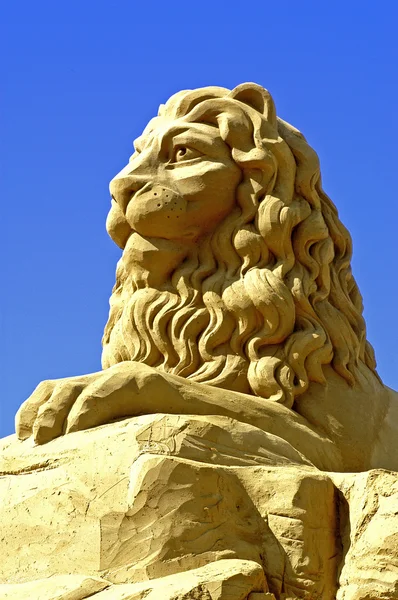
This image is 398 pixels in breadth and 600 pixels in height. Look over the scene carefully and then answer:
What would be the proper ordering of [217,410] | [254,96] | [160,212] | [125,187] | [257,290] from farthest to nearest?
[254,96] < [125,187] < [160,212] < [257,290] < [217,410]

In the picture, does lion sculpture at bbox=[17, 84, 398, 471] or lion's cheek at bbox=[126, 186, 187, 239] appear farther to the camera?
lion's cheek at bbox=[126, 186, 187, 239]

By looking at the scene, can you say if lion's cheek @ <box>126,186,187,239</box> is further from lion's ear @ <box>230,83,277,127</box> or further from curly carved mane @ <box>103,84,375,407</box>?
lion's ear @ <box>230,83,277,127</box>

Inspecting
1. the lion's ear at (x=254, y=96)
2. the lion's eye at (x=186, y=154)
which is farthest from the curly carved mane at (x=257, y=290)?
the lion's eye at (x=186, y=154)

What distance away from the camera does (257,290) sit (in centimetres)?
867

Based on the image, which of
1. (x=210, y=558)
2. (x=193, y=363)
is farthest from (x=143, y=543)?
(x=193, y=363)

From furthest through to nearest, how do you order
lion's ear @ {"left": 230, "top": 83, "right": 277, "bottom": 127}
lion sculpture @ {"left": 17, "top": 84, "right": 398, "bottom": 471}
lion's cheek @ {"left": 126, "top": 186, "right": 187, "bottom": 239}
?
lion's ear @ {"left": 230, "top": 83, "right": 277, "bottom": 127} → lion's cheek @ {"left": 126, "top": 186, "right": 187, "bottom": 239} → lion sculpture @ {"left": 17, "top": 84, "right": 398, "bottom": 471}

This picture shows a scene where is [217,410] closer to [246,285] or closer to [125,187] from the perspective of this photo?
[246,285]

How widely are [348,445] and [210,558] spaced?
1.35m

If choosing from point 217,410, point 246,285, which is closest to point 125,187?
point 246,285

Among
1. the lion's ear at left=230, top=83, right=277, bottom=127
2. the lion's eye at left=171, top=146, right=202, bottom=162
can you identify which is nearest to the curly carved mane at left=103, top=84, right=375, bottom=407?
the lion's ear at left=230, top=83, right=277, bottom=127

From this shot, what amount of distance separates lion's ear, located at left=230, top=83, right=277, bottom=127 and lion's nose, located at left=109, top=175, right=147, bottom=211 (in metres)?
0.77

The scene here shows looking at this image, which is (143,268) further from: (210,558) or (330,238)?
(210,558)

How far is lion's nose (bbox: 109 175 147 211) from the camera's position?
8.90 m

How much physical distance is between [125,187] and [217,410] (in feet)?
4.70
